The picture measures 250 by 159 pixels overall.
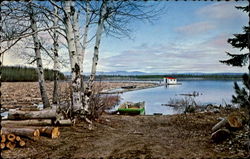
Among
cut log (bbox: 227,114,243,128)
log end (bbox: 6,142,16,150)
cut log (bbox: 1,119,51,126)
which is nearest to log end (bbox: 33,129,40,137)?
log end (bbox: 6,142,16,150)

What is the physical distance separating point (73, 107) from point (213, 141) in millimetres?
5209

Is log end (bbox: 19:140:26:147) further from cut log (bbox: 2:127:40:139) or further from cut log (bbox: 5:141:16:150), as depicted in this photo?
cut log (bbox: 2:127:40:139)

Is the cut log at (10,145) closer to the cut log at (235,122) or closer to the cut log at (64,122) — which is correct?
the cut log at (64,122)

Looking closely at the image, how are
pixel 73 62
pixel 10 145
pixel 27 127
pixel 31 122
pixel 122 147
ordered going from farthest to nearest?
pixel 73 62, pixel 31 122, pixel 27 127, pixel 122 147, pixel 10 145

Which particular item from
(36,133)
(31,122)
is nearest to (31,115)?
(31,122)

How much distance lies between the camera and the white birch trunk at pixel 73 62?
7.96 m

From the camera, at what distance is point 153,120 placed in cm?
1092

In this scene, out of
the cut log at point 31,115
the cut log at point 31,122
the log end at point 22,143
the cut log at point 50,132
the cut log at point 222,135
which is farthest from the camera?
the cut log at point 31,115

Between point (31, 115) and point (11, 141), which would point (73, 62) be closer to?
point (31, 115)

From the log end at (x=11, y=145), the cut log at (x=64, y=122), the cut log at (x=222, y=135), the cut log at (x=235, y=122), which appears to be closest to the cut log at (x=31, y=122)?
the cut log at (x=64, y=122)

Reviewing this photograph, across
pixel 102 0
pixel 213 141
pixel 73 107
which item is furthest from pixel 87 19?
pixel 213 141

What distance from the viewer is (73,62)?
818 centimetres

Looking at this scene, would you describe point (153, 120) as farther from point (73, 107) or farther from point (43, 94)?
point (43, 94)

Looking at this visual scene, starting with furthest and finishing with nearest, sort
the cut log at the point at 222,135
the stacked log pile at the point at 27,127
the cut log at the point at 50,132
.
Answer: the cut log at the point at 50,132 < the cut log at the point at 222,135 < the stacked log pile at the point at 27,127
